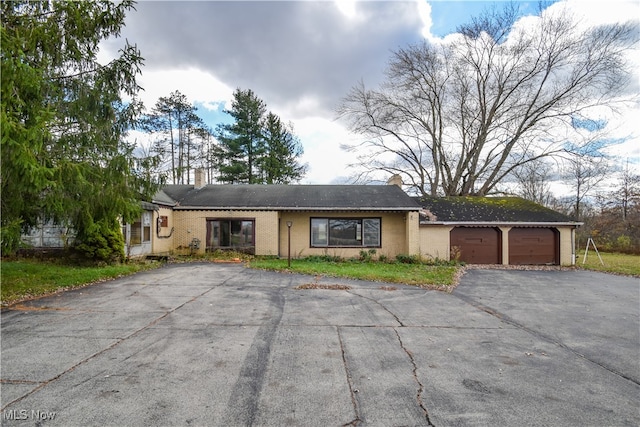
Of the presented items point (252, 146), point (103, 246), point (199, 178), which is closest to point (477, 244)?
point (199, 178)

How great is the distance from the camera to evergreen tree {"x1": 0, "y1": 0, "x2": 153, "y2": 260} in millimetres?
5539

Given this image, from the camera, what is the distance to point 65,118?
283 inches

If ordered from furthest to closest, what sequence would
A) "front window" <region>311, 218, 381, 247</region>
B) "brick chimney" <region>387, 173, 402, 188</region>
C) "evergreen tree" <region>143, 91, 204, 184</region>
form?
"evergreen tree" <region>143, 91, 204, 184</region> → "brick chimney" <region>387, 173, 402, 188</region> → "front window" <region>311, 218, 381, 247</region>

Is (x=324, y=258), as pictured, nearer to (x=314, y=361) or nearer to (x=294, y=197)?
(x=294, y=197)

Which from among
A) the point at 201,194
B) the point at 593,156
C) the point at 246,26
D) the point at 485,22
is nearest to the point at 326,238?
the point at 201,194

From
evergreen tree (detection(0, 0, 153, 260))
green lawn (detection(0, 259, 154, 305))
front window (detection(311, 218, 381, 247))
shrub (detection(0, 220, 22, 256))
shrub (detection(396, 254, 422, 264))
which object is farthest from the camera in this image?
front window (detection(311, 218, 381, 247))

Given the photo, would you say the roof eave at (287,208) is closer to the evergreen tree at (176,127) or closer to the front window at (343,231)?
the front window at (343,231)

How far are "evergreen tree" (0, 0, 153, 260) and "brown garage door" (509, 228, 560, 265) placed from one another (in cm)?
1580

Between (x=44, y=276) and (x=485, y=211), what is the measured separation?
18096mm

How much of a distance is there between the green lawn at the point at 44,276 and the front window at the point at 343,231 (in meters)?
7.59

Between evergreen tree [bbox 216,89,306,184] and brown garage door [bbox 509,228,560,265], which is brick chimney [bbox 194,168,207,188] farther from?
brown garage door [bbox 509,228,560,265]

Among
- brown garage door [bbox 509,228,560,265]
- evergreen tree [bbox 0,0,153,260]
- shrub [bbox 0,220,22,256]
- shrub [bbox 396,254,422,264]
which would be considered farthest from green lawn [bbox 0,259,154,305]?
brown garage door [bbox 509,228,560,265]

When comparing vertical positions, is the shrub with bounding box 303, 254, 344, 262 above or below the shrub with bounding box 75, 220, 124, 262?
below

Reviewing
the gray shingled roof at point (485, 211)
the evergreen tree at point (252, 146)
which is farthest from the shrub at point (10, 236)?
the evergreen tree at point (252, 146)
